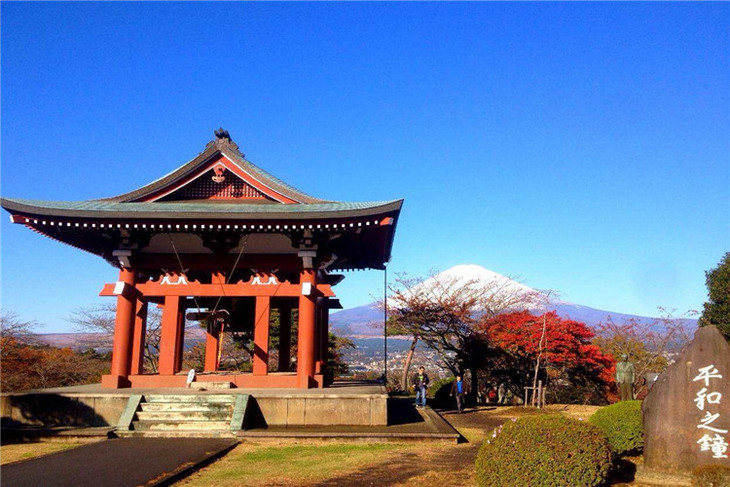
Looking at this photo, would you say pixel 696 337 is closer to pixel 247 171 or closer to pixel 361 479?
pixel 361 479

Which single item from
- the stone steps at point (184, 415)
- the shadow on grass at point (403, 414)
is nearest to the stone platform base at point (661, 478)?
the shadow on grass at point (403, 414)

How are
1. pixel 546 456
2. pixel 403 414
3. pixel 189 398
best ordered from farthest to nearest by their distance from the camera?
pixel 403 414 → pixel 189 398 → pixel 546 456

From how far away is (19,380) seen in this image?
91.0ft

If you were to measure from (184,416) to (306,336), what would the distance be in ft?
12.8

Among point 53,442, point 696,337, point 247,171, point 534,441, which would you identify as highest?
point 247,171

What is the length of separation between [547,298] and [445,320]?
21.4ft

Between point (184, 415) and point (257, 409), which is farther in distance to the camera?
point (257, 409)

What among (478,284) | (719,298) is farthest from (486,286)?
(719,298)

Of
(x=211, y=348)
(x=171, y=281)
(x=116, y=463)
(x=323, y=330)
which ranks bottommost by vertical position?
(x=116, y=463)

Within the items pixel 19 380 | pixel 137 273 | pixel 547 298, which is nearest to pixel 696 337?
pixel 137 273

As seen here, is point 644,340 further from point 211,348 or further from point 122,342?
point 122,342

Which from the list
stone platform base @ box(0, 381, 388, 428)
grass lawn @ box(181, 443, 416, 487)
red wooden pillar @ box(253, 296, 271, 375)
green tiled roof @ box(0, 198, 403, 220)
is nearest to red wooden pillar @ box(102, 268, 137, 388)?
stone platform base @ box(0, 381, 388, 428)

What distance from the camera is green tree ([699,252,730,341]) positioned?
86.6 feet

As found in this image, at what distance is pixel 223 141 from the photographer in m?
16.9
